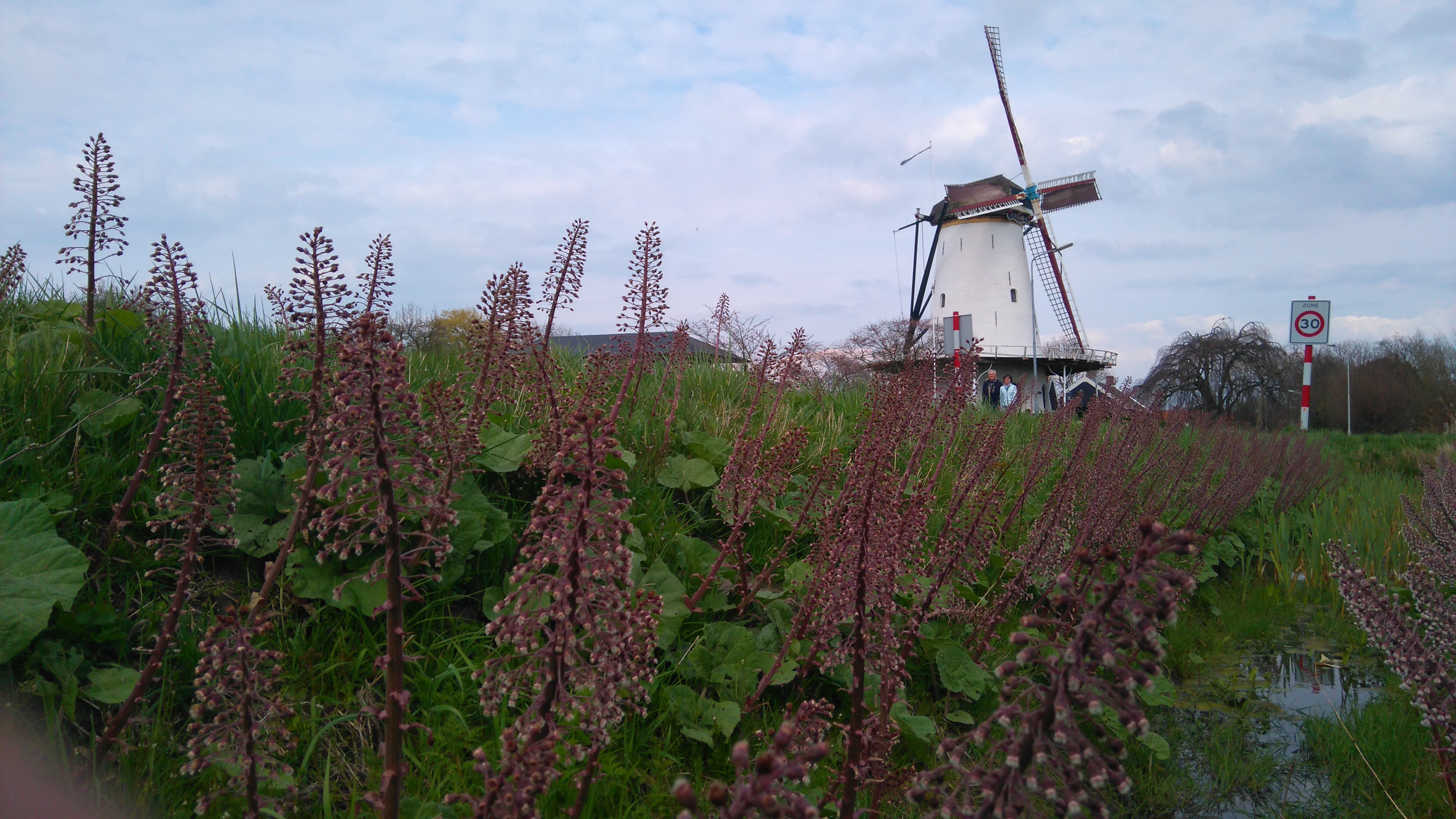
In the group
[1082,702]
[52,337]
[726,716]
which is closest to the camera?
[1082,702]

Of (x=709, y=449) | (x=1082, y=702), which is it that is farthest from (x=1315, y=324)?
(x=1082, y=702)

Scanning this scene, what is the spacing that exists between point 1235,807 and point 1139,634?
3.29 metres

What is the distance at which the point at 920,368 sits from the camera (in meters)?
4.57

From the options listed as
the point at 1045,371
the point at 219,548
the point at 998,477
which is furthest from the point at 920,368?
the point at 1045,371

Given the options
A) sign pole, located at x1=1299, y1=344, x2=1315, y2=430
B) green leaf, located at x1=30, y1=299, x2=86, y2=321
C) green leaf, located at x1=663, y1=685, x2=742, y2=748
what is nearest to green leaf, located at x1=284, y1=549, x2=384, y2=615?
green leaf, located at x1=663, y1=685, x2=742, y2=748

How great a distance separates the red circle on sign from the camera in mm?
17125

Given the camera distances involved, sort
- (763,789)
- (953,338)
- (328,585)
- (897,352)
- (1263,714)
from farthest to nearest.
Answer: (897,352), (953,338), (1263,714), (328,585), (763,789)

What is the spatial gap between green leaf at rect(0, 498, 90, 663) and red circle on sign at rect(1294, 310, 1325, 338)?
2109 centimetres

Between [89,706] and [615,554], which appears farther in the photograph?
[89,706]

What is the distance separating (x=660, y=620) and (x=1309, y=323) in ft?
64.8

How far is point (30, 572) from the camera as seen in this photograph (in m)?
2.24

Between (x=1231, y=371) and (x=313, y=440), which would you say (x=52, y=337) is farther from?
(x=1231, y=371)

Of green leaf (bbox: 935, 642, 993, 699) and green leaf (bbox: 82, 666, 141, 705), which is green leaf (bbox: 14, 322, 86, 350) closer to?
green leaf (bbox: 82, 666, 141, 705)

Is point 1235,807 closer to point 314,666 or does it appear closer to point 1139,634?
point 1139,634
